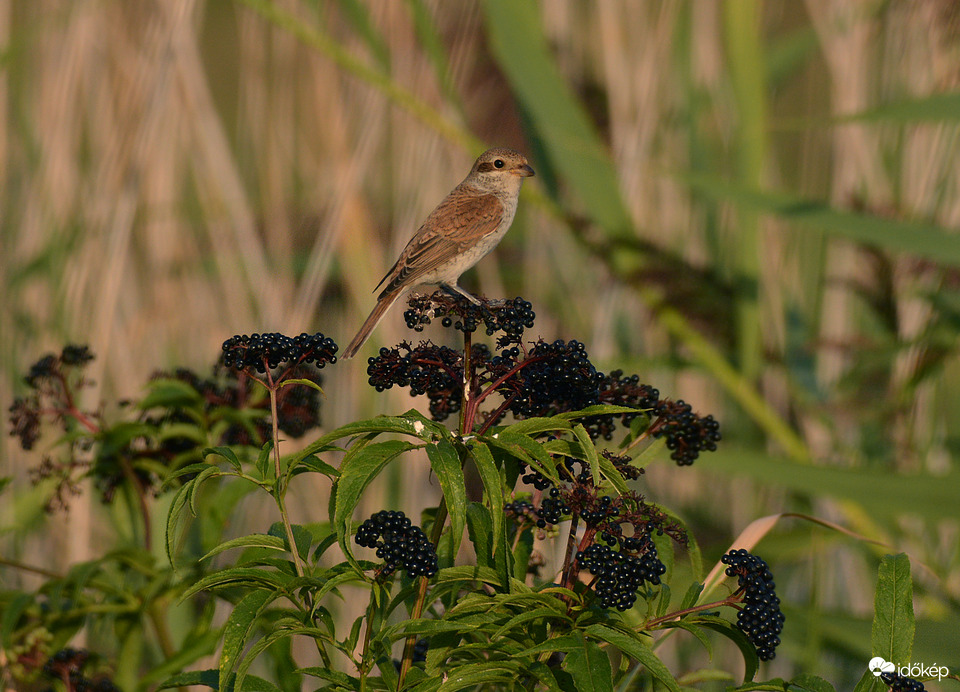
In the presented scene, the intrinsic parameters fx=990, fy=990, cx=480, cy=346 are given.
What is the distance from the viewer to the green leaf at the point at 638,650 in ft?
4.21

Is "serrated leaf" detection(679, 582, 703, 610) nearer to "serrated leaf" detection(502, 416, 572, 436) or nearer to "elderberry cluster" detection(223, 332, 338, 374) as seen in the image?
"serrated leaf" detection(502, 416, 572, 436)

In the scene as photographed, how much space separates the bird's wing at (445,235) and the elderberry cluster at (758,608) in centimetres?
198

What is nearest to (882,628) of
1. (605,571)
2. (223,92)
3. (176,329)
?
(605,571)

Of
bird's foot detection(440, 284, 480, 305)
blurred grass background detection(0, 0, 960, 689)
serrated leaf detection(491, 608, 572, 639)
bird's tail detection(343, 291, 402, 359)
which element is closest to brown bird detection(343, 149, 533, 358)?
bird's tail detection(343, 291, 402, 359)

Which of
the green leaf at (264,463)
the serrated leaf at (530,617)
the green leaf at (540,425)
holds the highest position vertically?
the green leaf at (540,425)

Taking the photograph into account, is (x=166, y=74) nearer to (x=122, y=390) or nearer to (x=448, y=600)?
(x=122, y=390)

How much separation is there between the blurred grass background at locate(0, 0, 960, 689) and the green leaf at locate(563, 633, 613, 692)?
2.19 metres

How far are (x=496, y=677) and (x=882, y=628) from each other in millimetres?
608

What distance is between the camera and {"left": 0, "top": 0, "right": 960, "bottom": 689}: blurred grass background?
12.8 feet

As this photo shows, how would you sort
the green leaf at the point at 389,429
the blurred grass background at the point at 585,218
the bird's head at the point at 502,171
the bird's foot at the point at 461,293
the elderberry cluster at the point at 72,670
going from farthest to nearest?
the blurred grass background at the point at 585,218, the bird's head at the point at 502,171, the elderberry cluster at the point at 72,670, the bird's foot at the point at 461,293, the green leaf at the point at 389,429

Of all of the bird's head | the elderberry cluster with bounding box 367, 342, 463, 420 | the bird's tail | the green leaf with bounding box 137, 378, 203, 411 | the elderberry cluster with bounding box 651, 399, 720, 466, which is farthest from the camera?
the bird's head

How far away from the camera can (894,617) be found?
1.50 metres

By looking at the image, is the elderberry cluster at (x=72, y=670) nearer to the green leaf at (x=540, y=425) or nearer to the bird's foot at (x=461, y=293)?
the bird's foot at (x=461, y=293)

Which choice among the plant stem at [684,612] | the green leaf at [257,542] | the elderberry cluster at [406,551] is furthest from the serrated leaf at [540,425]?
the green leaf at [257,542]
